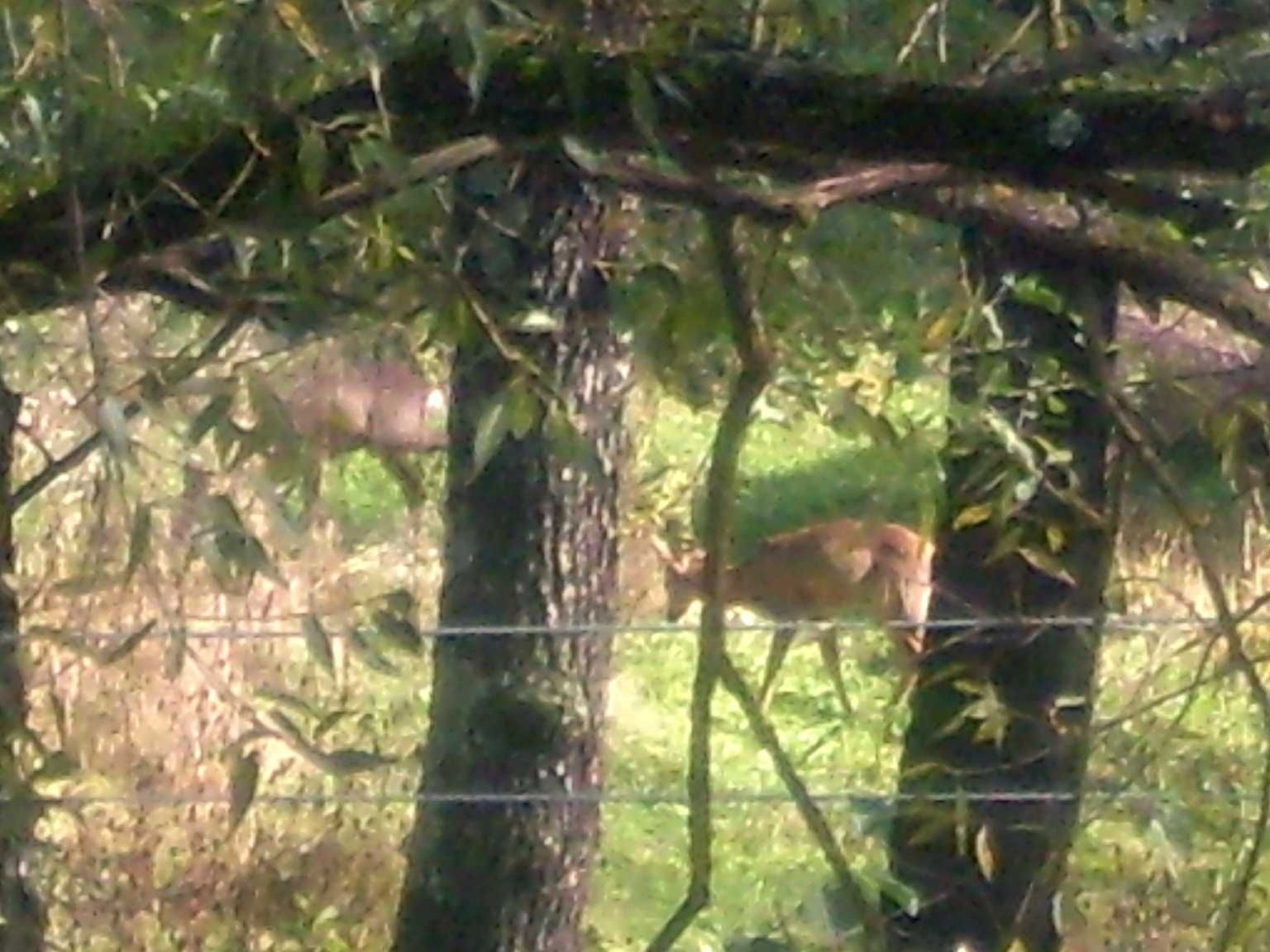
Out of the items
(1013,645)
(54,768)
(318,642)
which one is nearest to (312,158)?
(318,642)

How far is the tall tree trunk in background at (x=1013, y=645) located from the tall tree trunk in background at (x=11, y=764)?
48 cm

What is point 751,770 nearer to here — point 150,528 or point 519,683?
point 519,683

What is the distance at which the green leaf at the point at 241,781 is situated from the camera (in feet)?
3.25

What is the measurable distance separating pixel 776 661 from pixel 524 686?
4.26 feet

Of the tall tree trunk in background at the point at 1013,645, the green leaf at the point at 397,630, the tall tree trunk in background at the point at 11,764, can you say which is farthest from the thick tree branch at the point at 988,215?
the tall tree trunk in background at the point at 11,764

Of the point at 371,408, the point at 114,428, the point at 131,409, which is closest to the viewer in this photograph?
the point at 114,428

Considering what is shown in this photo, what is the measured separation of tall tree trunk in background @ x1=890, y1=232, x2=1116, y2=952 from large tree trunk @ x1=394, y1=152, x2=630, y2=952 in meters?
0.35

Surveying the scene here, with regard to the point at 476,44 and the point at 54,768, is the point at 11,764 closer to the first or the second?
the point at 54,768

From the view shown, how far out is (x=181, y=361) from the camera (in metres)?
0.99

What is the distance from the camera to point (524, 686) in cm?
225

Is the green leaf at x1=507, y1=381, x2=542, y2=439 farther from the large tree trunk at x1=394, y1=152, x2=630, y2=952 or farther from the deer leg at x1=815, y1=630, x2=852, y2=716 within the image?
the large tree trunk at x1=394, y1=152, x2=630, y2=952

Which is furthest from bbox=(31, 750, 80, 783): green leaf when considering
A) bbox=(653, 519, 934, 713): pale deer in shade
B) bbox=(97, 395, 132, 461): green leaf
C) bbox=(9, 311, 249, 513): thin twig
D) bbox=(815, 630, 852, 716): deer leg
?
bbox=(653, 519, 934, 713): pale deer in shade

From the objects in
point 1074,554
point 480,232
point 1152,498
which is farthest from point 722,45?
point 1074,554

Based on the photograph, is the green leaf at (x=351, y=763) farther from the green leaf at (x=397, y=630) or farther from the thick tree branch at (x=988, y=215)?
the thick tree branch at (x=988, y=215)
